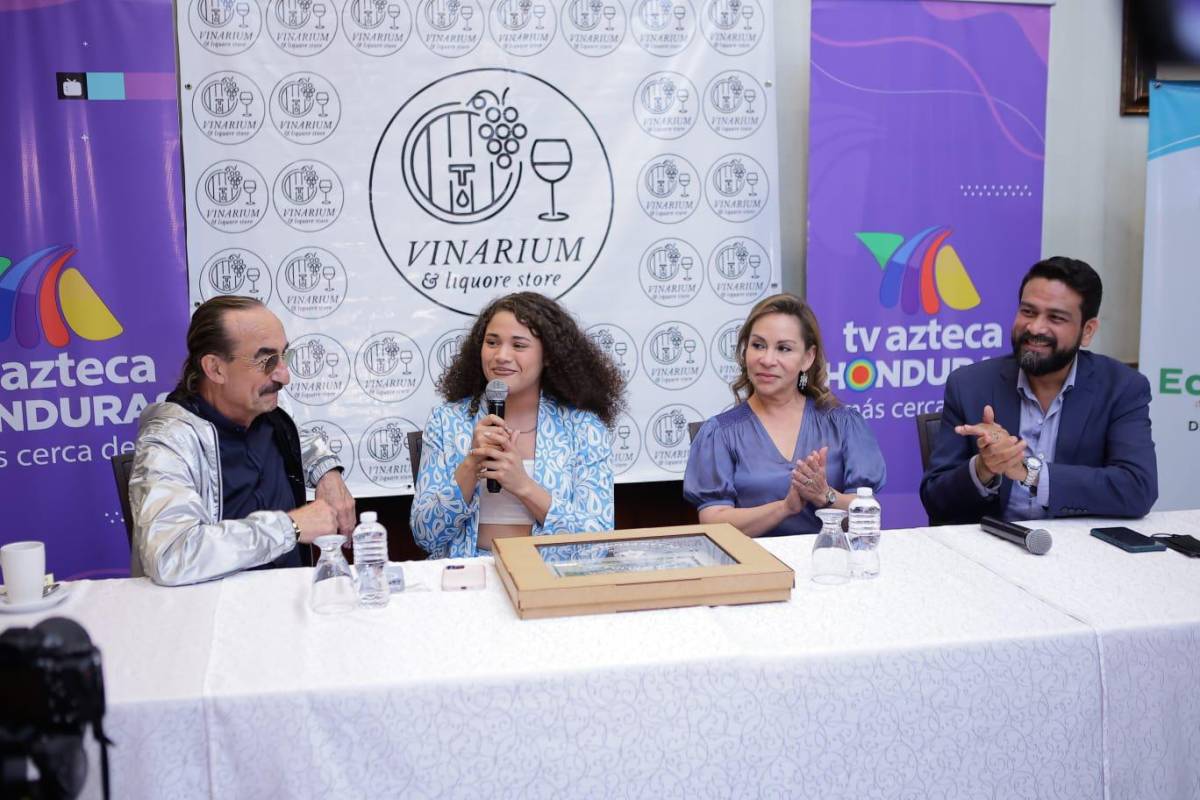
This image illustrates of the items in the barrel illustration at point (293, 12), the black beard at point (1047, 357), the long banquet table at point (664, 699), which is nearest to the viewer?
the long banquet table at point (664, 699)

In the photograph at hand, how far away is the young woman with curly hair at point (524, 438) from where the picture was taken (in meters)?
2.49

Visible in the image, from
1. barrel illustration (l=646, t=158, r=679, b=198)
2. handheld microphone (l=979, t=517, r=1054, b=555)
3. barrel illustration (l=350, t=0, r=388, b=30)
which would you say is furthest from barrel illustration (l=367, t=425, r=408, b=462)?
handheld microphone (l=979, t=517, r=1054, b=555)

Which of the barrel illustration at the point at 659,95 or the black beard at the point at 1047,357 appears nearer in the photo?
the black beard at the point at 1047,357

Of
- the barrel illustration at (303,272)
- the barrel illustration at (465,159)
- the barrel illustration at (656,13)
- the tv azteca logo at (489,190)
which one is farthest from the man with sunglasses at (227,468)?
the barrel illustration at (656,13)

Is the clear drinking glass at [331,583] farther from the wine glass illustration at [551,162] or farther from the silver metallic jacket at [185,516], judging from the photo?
the wine glass illustration at [551,162]

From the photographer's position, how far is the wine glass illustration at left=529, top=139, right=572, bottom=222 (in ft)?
12.1

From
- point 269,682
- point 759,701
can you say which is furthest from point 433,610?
point 759,701

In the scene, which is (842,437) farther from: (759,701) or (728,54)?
(728,54)

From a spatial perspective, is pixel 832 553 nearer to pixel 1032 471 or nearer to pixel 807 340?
pixel 1032 471

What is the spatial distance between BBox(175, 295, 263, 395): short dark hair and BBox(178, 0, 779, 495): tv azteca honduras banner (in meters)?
1.29

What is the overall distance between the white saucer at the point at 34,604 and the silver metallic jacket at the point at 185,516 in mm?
164

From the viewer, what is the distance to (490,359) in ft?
8.64

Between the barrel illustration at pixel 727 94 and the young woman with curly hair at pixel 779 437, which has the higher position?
the barrel illustration at pixel 727 94

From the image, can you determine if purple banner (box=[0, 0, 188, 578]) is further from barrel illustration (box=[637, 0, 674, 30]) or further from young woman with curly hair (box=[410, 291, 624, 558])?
barrel illustration (box=[637, 0, 674, 30])
